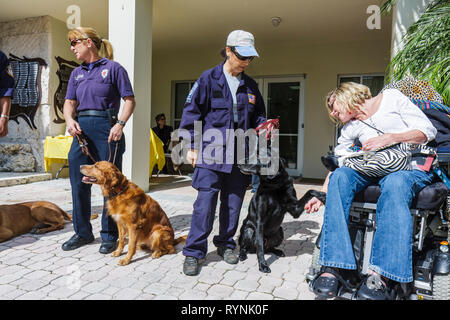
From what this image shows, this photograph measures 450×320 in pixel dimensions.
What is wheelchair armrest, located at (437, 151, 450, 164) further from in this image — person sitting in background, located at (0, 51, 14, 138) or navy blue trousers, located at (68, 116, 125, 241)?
person sitting in background, located at (0, 51, 14, 138)

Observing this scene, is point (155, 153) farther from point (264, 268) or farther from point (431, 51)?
point (431, 51)

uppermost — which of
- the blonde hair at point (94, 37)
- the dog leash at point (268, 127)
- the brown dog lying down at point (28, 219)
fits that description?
the blonde hair at point (94, 37)

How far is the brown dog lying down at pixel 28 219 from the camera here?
353 centimetres

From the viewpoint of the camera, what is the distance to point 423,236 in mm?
2127

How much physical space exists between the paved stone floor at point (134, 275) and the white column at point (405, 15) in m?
3.58

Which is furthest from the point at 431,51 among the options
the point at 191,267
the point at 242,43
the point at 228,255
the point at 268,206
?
the point at 191,267

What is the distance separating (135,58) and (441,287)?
5.73 metres

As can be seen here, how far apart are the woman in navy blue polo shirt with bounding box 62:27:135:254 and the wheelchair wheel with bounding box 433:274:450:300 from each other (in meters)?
2.79

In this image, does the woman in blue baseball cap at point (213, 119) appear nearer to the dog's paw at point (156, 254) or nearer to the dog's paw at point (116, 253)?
the dog's paw at point (156, 254)

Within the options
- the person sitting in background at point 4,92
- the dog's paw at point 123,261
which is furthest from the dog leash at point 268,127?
the person sitting in background at point 4,92

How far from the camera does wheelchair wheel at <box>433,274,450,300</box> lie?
2.03 m

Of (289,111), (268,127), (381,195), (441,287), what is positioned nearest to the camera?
(441,287)
